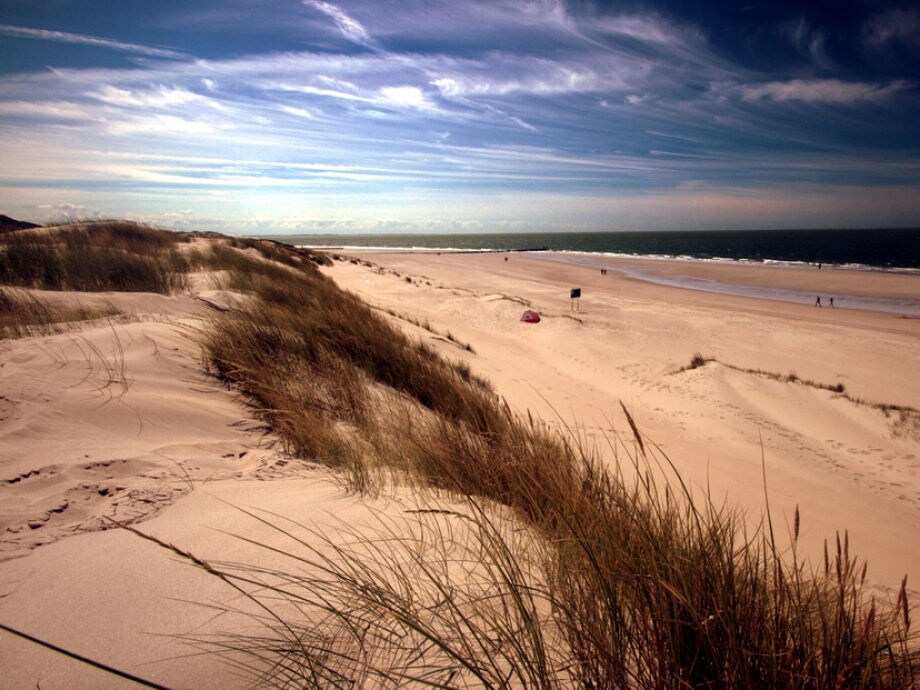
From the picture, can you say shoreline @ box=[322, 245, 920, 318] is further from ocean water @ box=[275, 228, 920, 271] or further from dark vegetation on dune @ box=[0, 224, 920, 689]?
dark vegetation on dune @ box=[0, 224, 920, 689]

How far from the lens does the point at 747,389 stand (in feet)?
28.1

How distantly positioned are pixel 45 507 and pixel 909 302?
31.3 meters

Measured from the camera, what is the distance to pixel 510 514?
228 centimetres

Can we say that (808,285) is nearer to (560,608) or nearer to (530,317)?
(530,317)

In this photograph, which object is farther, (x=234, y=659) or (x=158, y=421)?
(x=158, y=421)

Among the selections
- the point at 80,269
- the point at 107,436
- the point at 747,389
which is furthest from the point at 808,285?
the point at 80,269

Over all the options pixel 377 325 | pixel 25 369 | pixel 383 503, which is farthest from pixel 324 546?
pixel 377 325

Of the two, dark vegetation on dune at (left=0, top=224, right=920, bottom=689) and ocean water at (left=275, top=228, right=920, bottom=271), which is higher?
ocean water at (left=275, top=228, right=920, bottom=271)

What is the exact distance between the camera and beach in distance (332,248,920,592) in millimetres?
5051

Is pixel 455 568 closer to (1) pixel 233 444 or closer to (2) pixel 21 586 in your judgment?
(2) pixel 21 586

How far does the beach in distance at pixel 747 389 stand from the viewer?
5051mm

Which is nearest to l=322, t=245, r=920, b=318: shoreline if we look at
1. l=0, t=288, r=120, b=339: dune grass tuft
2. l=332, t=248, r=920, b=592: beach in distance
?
l=332, t=248, r=920, b=592: beach in distance

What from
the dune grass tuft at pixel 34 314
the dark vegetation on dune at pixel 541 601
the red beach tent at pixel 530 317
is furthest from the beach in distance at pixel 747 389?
the dune grass tuft at pixel 34 314

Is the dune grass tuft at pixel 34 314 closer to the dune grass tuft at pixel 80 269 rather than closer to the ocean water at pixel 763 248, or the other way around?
the dune grass tuft at pixel 80 269
